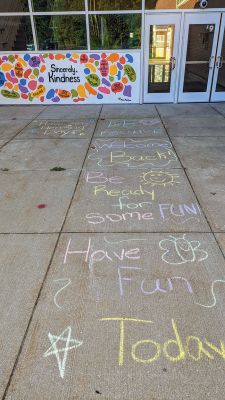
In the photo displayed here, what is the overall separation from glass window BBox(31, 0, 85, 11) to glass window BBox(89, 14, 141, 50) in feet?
1.49

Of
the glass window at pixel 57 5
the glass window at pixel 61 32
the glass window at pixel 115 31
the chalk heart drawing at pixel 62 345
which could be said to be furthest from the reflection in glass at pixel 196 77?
the chalk heart drawing at pixel 62 345

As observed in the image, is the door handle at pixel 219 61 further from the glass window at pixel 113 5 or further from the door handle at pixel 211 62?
the glass window at pixel 113 5

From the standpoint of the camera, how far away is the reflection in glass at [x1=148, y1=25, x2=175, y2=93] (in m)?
8.63

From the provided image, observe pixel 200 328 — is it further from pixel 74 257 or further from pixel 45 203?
pixel 45 203

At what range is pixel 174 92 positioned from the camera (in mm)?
9320

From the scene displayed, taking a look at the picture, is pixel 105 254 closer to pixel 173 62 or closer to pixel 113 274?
pixel 113 274

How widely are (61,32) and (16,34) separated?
1479 mm

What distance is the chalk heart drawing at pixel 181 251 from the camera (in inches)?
112

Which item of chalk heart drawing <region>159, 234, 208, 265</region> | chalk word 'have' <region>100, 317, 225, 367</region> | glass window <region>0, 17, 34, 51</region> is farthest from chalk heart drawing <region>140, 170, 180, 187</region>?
glass window <region>0, 17, 34, 51</region>

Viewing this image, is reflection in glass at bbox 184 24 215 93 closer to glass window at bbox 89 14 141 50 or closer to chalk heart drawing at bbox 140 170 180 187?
glass window at bbox 89 14 141 50

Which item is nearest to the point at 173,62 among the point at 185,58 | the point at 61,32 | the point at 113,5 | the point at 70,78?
the point at 185,58

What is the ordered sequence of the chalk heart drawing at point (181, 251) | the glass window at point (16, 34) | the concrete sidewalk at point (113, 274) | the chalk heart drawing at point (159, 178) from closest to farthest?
the concrete sidewalk at point (113, 274) < the chalk heart drawing at point (181, 251) < the chalk heart drawing at point (159, 178) < the glass window at point (16, 34)

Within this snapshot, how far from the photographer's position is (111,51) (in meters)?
8.77

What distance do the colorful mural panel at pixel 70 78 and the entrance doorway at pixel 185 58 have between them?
1.77 ft
